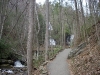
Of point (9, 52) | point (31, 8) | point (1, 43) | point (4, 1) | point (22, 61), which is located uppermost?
point (4, 1)

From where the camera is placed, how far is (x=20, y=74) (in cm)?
1639

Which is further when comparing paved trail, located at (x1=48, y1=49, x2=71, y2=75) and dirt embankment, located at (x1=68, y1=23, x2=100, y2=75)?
paved trail, located at (x1=48, y1=49, x2=71, y2=75)

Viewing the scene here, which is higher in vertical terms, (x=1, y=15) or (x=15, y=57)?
(x=1, y=15)

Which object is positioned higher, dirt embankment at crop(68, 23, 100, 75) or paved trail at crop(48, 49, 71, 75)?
dirt embankment at crop(68, 23, 100, 75)

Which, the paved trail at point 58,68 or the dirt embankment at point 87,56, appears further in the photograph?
the paved trail at point 58,68

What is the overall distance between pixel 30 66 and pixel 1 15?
59.2 ft

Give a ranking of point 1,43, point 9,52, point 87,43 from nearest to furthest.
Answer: point 87,43
point 1,43
point 9,52

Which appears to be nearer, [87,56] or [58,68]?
[87,56]

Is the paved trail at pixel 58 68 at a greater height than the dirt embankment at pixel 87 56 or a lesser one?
lesser

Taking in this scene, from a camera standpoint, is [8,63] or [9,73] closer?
[9,73]

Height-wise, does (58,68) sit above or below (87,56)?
below

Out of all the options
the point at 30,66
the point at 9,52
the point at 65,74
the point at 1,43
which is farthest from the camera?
the point at 9,52

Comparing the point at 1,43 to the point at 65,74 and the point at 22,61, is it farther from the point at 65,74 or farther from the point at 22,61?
the point at 65,74

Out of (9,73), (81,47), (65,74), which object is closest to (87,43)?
(81,47)
